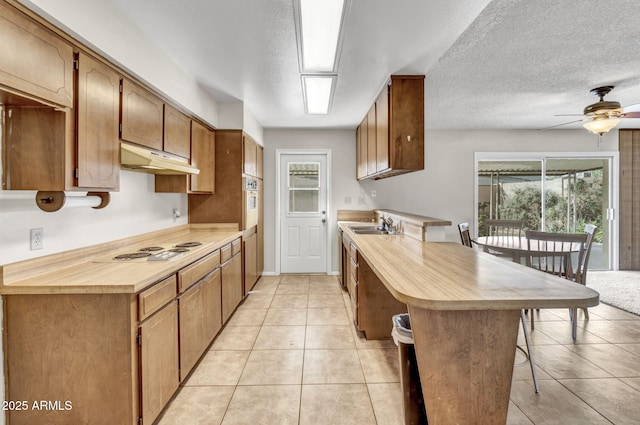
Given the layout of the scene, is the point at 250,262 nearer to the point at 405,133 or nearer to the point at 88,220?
the point at 88,220

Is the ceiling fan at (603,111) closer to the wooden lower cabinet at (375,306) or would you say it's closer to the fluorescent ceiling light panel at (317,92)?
the fluorescent ceiling light panel at (317,92)

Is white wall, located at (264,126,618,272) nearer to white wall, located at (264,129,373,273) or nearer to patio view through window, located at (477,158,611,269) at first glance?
white wall, located at (264,129,373,273)

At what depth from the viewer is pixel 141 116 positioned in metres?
2.22

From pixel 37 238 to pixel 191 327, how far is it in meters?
1.07

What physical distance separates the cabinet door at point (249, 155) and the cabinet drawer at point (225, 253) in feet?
3.61

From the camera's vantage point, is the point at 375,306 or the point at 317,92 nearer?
the point at 375,306

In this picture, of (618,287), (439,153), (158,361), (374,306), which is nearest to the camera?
(158,361)

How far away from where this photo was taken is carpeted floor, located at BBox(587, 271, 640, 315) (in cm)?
372

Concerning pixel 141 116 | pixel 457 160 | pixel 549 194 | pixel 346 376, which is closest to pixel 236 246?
pixel 141 116

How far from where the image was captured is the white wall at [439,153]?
514 cm

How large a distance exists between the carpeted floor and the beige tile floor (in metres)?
0.36

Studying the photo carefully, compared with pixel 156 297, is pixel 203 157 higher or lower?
higher

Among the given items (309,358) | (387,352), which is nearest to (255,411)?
(309,358)

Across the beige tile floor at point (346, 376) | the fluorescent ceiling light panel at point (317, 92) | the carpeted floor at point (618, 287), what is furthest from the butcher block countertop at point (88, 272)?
the carpeted floor at point (618, 287)
